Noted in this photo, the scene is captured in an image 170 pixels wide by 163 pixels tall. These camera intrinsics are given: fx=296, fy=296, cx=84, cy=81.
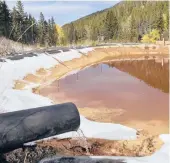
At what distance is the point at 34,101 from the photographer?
11984 mm

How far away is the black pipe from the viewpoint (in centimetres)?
302

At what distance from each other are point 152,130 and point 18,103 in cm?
480

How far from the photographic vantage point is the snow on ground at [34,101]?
7660 millimetres

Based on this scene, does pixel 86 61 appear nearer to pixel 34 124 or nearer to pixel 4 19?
pixel 4 19

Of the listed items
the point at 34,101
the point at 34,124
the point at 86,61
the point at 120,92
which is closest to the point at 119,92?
the point at 120,92

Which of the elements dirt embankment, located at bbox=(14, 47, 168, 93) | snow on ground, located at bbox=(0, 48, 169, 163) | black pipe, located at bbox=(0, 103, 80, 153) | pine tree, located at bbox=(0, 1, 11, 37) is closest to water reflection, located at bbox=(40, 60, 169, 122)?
dirt embankment, located at bbox=(14, 47, 168, 93)

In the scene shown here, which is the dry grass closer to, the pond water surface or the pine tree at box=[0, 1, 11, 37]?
the pond water surface

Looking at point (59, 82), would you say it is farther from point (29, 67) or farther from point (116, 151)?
point (116, 151)

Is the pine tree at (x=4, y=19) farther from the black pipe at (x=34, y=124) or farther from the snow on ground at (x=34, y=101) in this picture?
the black pipe at (x=34, y=124)

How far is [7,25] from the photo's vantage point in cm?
4141

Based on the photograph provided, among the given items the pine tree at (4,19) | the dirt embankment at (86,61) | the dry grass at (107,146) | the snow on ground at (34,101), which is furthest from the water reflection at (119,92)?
the pine tree at (4,19)

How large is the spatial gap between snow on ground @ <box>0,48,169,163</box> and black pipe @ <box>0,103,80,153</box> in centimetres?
59

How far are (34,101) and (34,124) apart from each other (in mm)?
8971

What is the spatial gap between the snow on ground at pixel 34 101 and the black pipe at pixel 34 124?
0.59 metres
